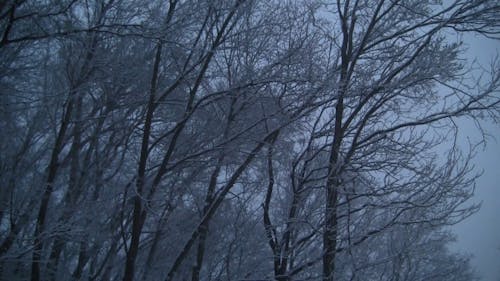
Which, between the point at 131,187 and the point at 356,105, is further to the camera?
the point at 356,105

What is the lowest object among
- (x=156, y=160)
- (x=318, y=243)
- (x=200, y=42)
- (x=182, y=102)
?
(x=318, y=243)

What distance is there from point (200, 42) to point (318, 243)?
355cm

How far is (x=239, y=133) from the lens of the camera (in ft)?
17.1

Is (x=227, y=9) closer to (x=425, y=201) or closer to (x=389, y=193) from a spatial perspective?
(x=389, y=193)

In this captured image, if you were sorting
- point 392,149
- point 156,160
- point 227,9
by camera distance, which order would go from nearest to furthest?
point 227,9, point 392,149, point 156,160

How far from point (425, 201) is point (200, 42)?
12.3 feet

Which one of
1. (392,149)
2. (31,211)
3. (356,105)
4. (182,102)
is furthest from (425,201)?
(31,211)

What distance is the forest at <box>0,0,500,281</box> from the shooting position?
5199 millimetres

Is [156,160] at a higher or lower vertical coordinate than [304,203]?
higher

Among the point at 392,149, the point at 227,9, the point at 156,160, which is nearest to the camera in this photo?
the point at 227,9

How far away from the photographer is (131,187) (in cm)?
539

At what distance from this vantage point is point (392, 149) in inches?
219

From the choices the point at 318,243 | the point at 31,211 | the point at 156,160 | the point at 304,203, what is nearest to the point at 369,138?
the point at 304,203

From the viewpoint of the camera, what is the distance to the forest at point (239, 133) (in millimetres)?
5199
